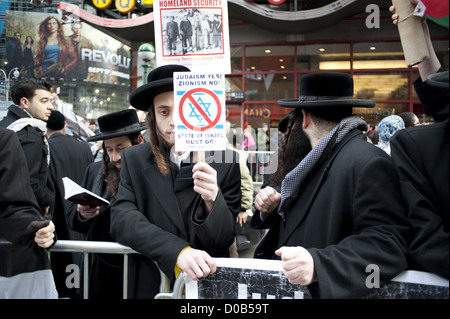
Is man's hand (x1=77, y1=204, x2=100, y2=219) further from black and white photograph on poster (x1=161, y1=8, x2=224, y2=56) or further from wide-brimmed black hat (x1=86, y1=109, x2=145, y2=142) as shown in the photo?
black and white photograph on poster (x1=161, y1=8, x2=224, y2=56)

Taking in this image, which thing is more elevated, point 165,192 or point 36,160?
point 36,160

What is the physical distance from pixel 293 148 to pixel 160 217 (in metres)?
0.94

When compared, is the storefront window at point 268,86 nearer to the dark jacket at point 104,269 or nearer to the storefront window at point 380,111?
the storefront window at point 380,111

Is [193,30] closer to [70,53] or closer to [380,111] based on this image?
[380,111]

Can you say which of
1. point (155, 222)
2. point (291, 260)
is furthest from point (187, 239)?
point (291, 260)

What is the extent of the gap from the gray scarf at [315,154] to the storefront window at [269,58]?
1389 cm

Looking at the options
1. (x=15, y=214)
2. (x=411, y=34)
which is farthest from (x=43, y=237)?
(x=411, y=34)

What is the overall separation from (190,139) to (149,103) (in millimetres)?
794

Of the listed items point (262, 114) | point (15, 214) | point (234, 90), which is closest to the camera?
point (15, 214)

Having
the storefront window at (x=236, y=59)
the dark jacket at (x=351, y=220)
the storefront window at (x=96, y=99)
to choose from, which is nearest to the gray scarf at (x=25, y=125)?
the dark jacket at (x=351, y=220)

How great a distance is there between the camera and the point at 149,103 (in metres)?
2.61

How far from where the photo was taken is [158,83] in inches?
94.1

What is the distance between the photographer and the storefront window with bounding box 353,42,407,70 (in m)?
14.5

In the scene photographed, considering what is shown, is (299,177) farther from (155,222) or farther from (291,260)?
(155,222)
